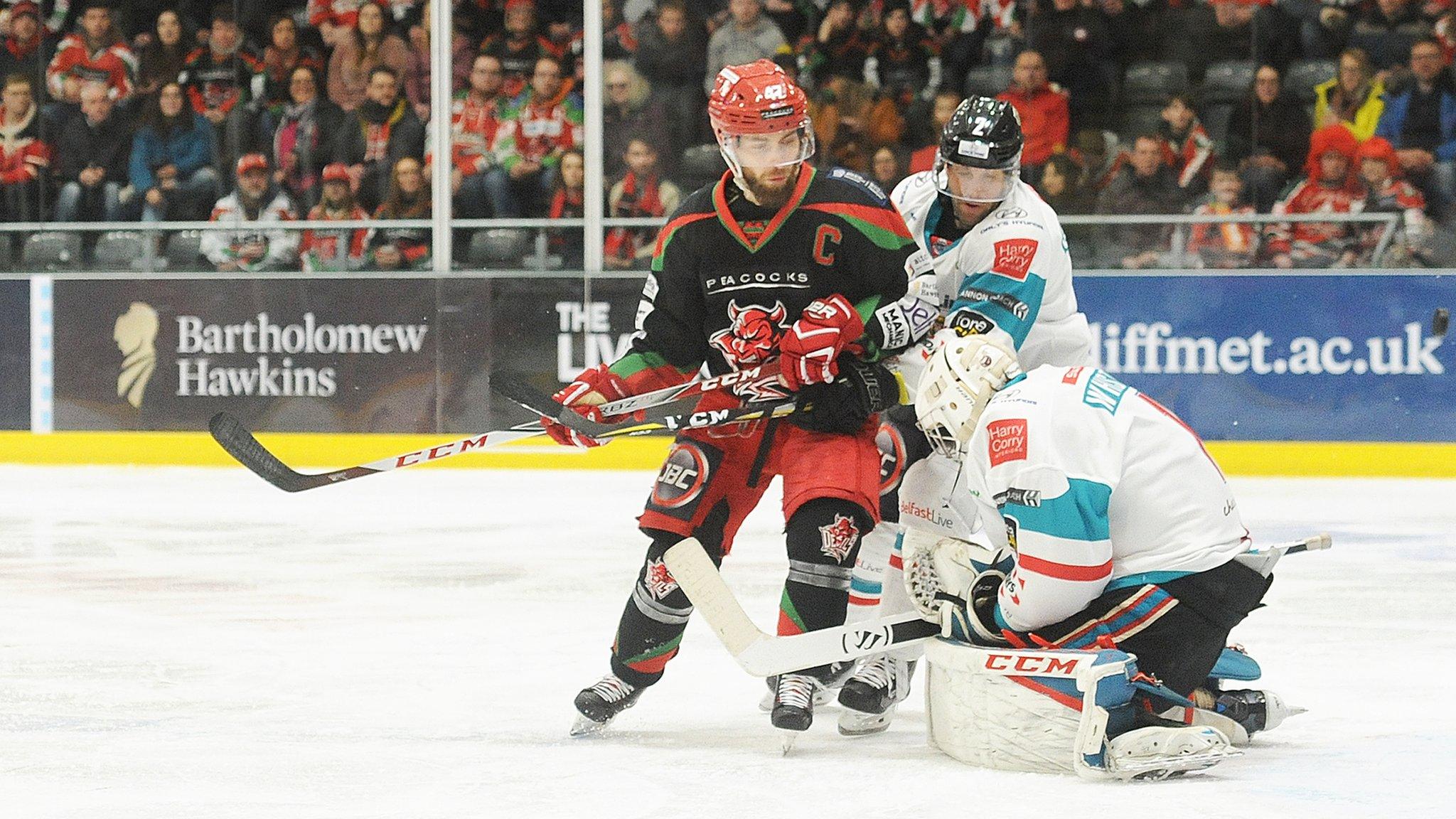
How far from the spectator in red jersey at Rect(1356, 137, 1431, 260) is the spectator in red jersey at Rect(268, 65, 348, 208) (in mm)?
4702

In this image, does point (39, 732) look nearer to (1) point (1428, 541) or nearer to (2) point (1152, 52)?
(1) point (1428, 541)

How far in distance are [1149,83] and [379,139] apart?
359 centimetres

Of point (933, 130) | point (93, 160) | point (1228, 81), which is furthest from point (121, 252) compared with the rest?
point (1228, 81)

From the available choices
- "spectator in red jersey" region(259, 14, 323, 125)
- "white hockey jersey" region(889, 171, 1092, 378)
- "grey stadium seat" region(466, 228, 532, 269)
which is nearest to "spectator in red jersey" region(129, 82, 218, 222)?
"spectator in red jersey" region(259, 14, 323, 125)

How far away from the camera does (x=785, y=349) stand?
3.14 metres

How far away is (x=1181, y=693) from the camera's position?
9.34 feet

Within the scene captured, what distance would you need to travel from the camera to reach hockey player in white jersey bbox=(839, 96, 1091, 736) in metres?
3.24

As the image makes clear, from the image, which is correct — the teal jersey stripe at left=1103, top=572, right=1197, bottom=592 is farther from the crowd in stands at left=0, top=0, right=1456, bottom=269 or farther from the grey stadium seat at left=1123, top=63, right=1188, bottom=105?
the grey stadium seat at left=1123, top=63, right=1188, bottom=105

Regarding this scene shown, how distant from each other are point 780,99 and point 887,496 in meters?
0.78

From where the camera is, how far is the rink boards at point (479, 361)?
24.6 ft

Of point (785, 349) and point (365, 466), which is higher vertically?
point (785, 349)

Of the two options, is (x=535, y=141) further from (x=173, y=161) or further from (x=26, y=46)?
(x=26, y=46)

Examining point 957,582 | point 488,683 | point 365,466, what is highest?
point 365,466

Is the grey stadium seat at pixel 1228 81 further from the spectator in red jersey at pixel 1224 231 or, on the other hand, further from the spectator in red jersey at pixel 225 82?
the spectator in red jersey at pixel 225 82
